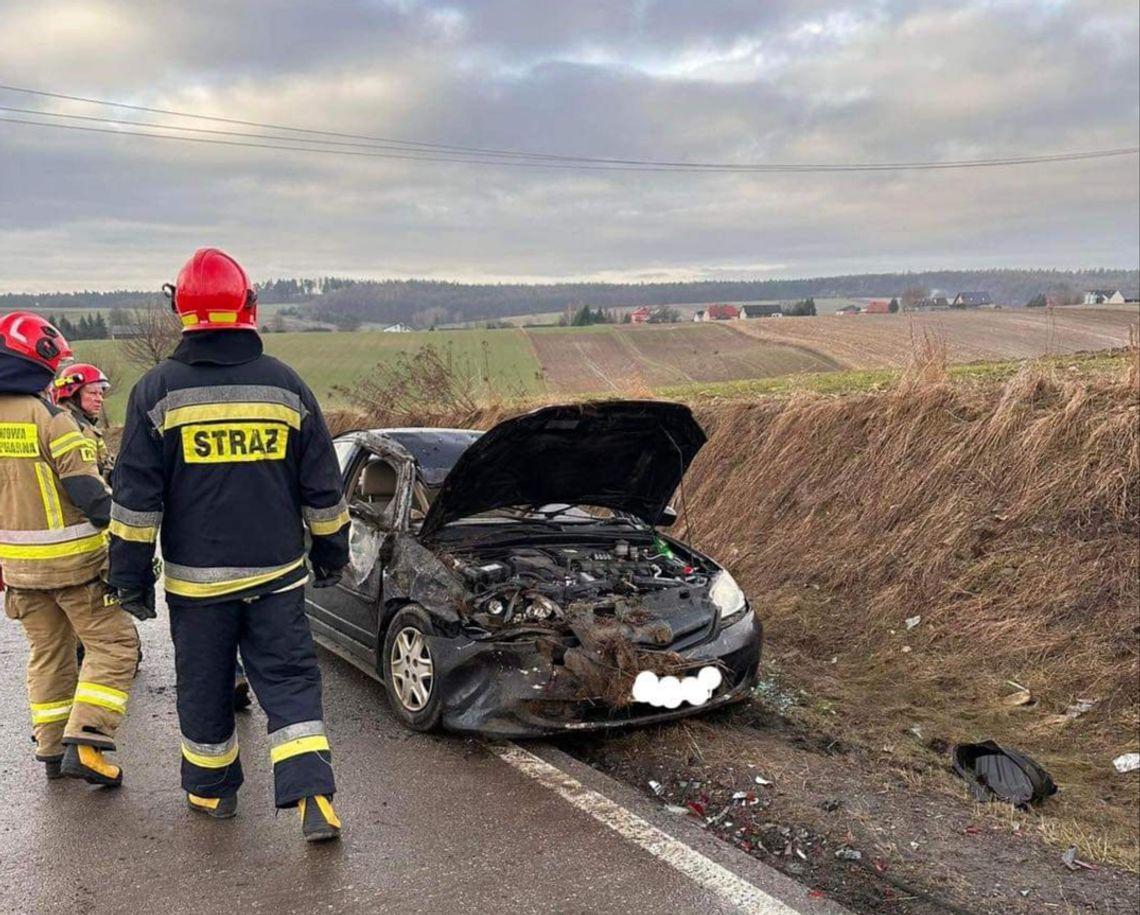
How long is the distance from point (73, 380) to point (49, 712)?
1.87 meters

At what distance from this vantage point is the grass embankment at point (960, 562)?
5.24 metres

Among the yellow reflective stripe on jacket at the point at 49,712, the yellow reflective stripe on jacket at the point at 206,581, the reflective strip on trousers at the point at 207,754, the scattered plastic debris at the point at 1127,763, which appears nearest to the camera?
the yellow reflective stripe on jacket at the point at 206,581

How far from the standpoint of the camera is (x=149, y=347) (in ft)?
96.6

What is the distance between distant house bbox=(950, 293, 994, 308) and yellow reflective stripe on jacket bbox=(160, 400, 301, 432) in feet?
81.5

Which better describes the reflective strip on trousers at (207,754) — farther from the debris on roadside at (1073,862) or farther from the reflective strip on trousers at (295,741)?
the debris on roadside at (1073,862)

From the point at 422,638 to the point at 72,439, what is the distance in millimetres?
1865

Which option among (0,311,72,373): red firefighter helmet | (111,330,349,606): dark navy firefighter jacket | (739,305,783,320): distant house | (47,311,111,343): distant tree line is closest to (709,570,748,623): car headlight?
(111,330,349,606): dark navy firefighter jacket

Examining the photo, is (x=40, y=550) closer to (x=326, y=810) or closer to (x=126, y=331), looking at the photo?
(x=326, y=810)

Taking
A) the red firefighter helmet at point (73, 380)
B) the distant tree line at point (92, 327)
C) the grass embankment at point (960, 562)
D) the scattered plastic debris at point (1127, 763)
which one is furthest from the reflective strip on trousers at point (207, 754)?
the distant tree line at point (92, 327)

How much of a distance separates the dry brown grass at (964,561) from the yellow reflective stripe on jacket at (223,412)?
3.52 meters

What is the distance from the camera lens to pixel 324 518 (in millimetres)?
3656

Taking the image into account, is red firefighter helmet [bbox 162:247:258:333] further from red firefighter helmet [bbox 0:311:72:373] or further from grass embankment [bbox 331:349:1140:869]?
grass embankment [bbox 331:349:1140:869]

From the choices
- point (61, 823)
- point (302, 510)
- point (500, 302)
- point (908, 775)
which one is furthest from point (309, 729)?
point (500, 302)

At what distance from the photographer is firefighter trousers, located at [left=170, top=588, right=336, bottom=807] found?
347cm
